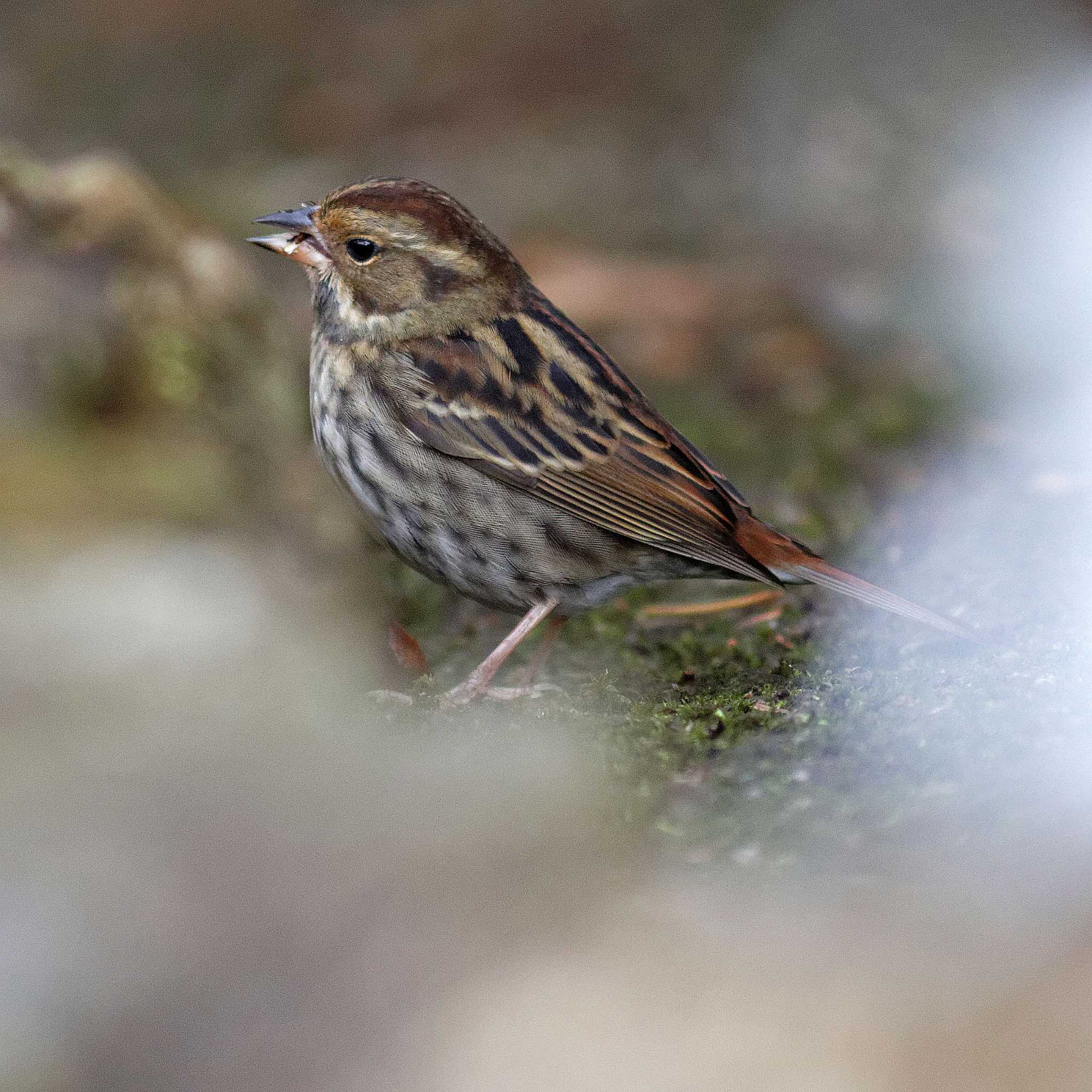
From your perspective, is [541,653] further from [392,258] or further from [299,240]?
[299,240]

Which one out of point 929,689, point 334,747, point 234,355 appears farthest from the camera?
point 234,355

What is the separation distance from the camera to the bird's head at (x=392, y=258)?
4594 millimetres

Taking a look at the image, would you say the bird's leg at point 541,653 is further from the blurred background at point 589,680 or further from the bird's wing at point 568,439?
the bird's wing at point 568,439

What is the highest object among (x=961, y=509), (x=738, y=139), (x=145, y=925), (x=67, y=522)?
(x=738, y=139)

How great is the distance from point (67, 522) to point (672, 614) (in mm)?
2202

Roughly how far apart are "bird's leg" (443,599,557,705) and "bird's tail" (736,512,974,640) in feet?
2.24

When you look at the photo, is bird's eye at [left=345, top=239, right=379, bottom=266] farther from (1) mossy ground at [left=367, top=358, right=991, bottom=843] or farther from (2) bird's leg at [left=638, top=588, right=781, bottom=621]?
(2) bird's leg at [left=638, top=588, right=781, bottom=621]

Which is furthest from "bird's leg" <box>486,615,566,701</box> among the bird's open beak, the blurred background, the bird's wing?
the bird's open beak

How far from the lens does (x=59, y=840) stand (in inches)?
124

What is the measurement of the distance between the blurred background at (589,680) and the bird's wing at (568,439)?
1.60 ft

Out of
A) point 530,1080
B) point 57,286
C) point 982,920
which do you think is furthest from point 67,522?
point 982,920

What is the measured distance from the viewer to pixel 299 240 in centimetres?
473

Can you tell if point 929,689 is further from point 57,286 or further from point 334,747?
point 57,286

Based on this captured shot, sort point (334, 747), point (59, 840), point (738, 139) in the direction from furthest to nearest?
point (738, 139) → point (334, 747) → point (59, 840)
